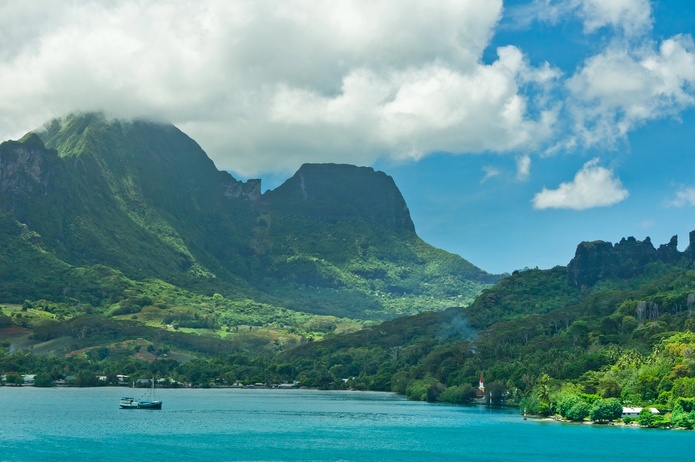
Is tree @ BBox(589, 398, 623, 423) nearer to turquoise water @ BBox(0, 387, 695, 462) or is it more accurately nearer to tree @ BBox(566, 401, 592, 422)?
tree @ BBox(566, 401, 592, 422)

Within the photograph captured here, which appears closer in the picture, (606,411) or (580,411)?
(606,411)

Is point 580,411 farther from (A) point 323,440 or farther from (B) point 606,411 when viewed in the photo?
(A) point 323,440

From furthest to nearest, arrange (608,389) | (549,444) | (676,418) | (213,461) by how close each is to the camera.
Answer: (608,389) → (676,418) → (549,444) → (213,461)

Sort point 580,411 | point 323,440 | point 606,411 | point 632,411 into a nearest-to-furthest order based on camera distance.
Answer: point 323,440 → point 606,411 → point 632,411 → point 580,411

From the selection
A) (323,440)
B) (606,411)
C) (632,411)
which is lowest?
(323,440)

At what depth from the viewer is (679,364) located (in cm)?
19838

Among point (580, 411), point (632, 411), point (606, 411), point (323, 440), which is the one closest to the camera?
point (323, 440)

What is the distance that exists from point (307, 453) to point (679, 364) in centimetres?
9327

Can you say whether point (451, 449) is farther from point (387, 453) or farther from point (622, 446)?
point (622, 446)

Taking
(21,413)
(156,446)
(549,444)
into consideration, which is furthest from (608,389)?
(21,413)

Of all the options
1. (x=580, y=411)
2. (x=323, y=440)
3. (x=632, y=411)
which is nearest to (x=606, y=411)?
(x=632, y=411)

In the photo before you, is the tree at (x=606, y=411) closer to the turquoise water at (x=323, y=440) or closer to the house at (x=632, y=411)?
the house at (x=632, y=411)

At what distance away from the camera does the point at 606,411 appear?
17975cm

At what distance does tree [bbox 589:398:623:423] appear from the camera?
180 metres
